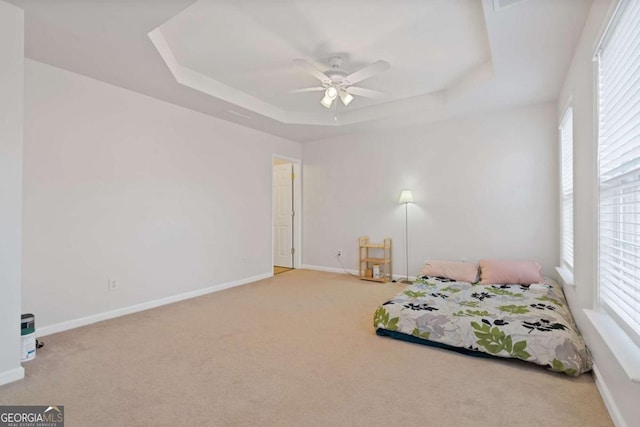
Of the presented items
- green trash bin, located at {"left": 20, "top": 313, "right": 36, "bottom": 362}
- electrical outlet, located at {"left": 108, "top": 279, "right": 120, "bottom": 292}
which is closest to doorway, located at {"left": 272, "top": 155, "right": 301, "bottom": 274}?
electrical outlet, located at {"left": 108, "top": 279, "right": 120, "bottom": 292}

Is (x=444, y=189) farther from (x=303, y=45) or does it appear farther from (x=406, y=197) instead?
(x=303, y=45)

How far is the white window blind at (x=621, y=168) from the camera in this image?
1.45m

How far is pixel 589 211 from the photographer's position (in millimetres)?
2219

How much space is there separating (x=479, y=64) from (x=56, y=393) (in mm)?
4499

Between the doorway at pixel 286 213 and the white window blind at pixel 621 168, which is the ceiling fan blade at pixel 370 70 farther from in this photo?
the doorway at pixel 286 213

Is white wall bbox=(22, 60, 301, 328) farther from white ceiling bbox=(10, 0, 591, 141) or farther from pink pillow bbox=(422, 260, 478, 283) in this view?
pink pillow bbox=(422, 260, 478, 283)

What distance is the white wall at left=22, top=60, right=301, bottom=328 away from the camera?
2883mm

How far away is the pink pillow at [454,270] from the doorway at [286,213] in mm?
2677

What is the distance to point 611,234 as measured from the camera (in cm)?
183

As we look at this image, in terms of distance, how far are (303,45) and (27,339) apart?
327 cm

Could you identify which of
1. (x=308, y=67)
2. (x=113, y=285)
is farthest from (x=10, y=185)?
(x=308, y=67)

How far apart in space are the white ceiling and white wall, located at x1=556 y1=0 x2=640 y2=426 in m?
0.20

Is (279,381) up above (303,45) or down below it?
below

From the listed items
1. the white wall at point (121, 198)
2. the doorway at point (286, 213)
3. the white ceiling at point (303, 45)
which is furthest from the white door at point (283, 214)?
the white ceiling at point (303, 45)
